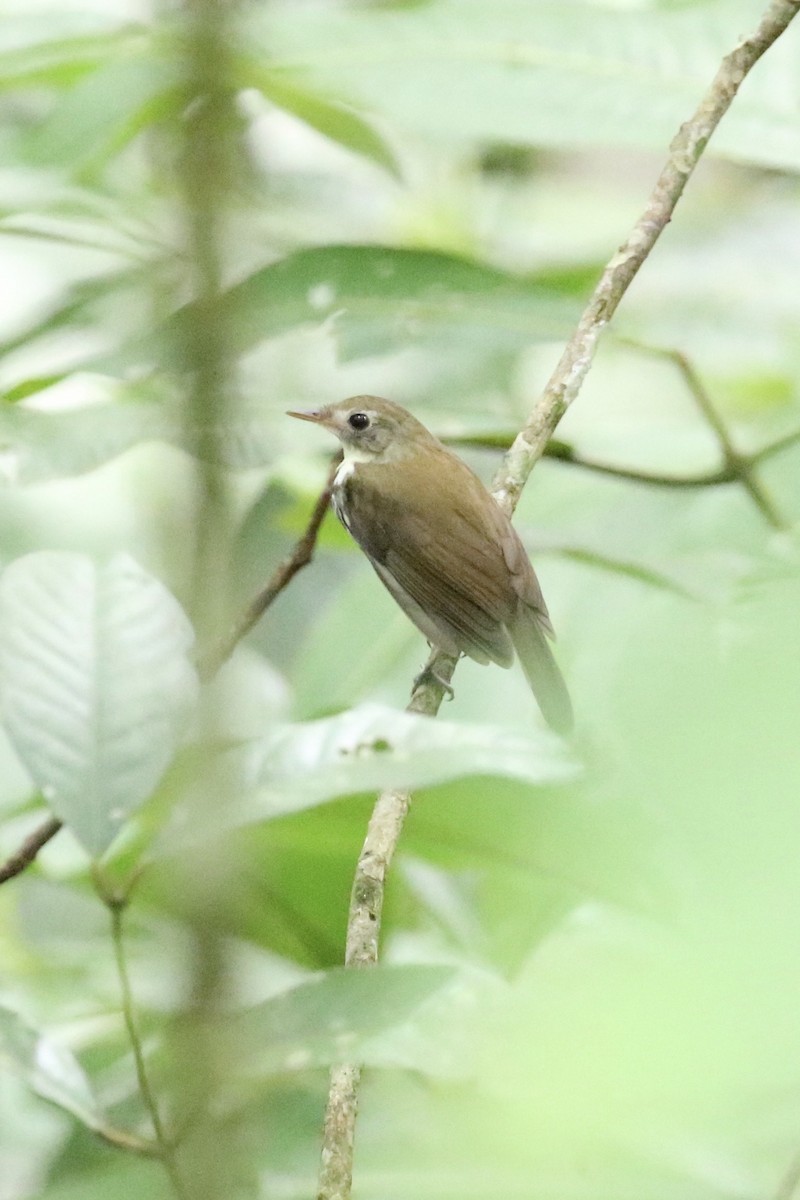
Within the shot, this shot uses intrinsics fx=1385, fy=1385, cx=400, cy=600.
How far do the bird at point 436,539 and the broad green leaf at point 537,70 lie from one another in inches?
25.9

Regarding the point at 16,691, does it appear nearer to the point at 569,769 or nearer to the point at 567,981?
the point at 569,769

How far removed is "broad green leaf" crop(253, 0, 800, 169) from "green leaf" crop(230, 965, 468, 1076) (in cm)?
162

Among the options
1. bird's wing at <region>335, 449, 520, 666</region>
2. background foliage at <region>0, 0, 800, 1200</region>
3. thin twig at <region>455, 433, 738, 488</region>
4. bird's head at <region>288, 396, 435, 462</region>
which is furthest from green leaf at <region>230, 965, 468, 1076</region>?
bird's head at <region>288, 396, 435, 462</region>

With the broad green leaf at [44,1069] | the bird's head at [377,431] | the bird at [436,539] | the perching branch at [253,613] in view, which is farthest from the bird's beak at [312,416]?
the broad green leaf at [44,1069]

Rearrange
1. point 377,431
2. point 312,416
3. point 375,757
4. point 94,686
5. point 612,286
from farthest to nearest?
1. point 377,431
2. point 312,416
3. point 612,286
4. point 94,686
5. point 375,757

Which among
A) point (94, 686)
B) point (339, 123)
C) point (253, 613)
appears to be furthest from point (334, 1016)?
point (339, 123)

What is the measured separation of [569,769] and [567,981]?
367 mm

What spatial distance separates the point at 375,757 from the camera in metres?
1.06

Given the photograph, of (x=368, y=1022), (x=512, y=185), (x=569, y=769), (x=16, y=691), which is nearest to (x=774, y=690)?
(x=569, y=769)

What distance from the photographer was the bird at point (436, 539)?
9.87 feet

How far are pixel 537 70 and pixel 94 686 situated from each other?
162 centimetres

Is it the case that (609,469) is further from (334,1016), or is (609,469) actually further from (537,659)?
(334,1016)

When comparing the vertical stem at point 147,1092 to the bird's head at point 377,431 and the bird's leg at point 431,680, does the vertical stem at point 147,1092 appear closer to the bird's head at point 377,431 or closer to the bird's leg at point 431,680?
the bird's leg at point 431,680

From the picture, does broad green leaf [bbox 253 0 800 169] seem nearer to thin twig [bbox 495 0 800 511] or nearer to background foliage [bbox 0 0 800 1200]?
background foliage [bbox 0 0 800 1200]
